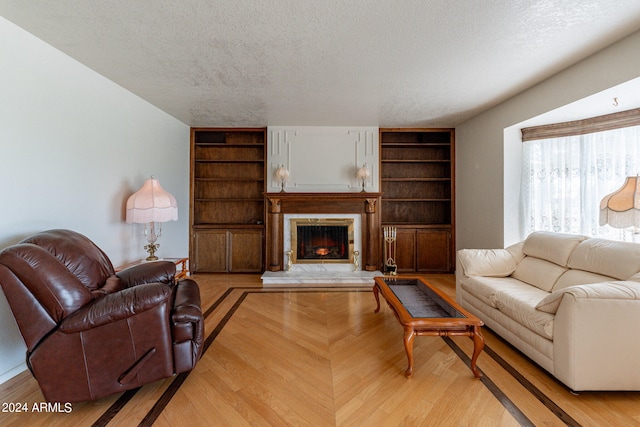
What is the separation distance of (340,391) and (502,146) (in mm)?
3447

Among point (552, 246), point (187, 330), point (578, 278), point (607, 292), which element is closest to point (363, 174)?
point (552, 246)

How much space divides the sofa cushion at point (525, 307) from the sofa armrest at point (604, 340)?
165 mm

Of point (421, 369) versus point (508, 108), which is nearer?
point (421, 369)

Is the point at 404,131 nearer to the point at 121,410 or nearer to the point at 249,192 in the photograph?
the point at 249,192

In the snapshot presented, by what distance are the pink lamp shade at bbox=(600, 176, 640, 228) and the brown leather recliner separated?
3198mm

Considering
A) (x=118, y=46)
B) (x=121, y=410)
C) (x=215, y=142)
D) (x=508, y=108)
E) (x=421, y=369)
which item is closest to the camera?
(x=121, y=410)

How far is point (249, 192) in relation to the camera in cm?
480

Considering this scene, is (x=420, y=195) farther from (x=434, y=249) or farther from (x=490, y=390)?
(x=490, y=390)

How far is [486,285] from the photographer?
249cm

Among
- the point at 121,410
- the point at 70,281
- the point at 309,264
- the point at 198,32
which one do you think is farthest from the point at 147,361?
the point at 309,264

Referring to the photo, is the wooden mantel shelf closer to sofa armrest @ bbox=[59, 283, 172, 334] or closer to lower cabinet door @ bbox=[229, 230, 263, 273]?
lower cabinet door @ bbox=[229, 230, 263, 273]

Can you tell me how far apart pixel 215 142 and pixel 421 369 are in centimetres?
446

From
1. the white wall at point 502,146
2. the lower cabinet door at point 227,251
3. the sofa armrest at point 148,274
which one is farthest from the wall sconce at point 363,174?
the sofa armrest at point 148,274

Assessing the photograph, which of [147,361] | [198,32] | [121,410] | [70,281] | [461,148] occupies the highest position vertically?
[198,32]
